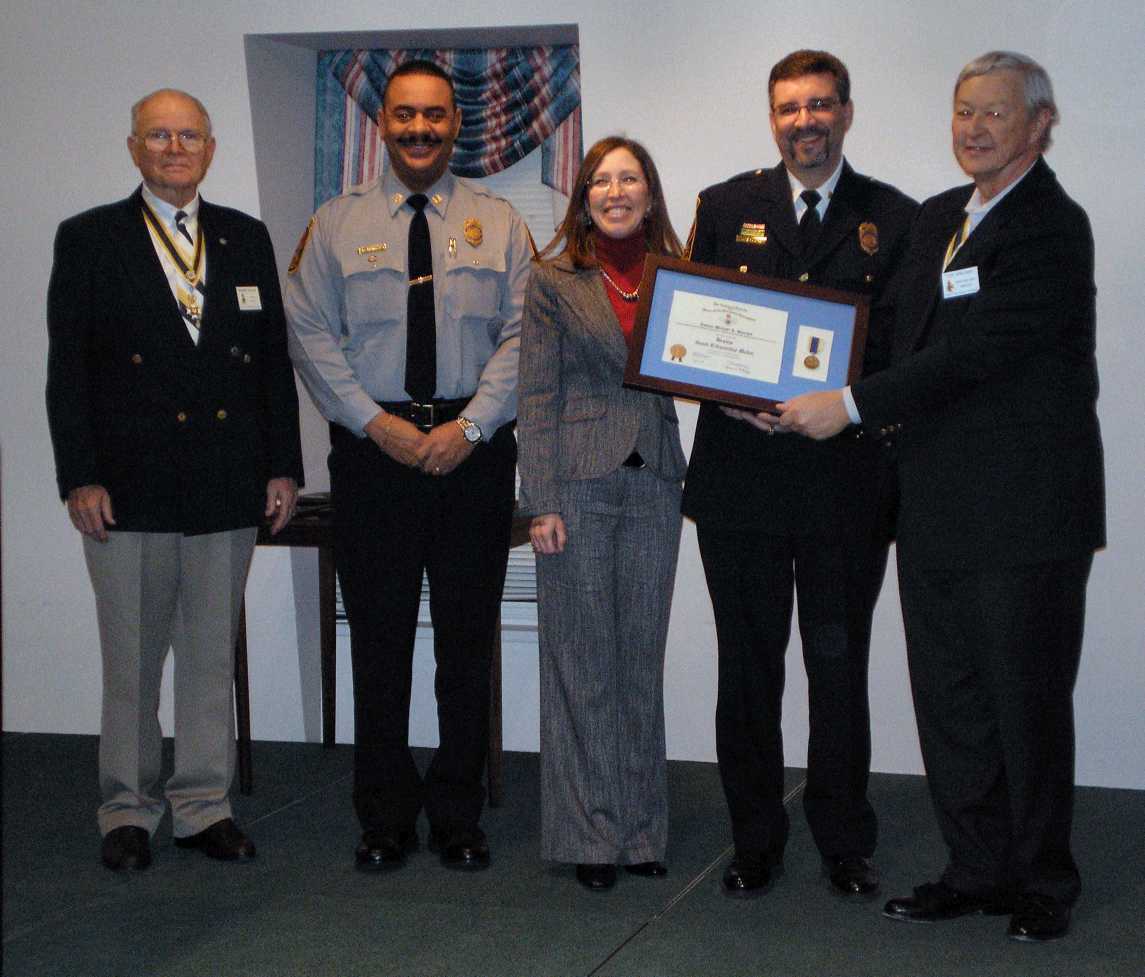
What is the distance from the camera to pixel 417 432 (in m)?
3.05

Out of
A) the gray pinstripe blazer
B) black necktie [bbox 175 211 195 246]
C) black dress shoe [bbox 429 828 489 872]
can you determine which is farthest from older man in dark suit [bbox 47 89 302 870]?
the gray pinstripe blazer

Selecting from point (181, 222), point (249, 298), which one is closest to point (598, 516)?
point (249, 298)

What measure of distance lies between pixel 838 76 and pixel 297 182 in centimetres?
248

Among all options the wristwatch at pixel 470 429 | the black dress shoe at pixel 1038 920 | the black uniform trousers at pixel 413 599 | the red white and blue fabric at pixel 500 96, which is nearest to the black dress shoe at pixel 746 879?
the black dress shoe at pixel 1038 920

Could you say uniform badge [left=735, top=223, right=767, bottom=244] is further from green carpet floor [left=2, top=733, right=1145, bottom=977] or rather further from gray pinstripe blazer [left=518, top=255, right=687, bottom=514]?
green carpet floor [left=2, top=733, right=1145, bottom=977]

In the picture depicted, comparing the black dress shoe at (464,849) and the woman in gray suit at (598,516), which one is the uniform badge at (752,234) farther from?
the black dress shoe at (464,849)

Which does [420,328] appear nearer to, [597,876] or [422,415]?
[422,415]

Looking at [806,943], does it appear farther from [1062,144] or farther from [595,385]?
[1062,144]

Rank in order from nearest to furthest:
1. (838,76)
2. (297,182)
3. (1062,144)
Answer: (838,76), (1062,144), (297,182)

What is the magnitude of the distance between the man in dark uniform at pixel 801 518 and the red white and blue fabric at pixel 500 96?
5.63 feet

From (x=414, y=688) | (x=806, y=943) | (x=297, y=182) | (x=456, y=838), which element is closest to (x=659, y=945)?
(x=806, y=943)

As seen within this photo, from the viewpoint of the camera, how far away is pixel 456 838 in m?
3.15

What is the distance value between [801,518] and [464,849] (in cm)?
112

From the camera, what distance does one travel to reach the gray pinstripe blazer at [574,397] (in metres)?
2.91
